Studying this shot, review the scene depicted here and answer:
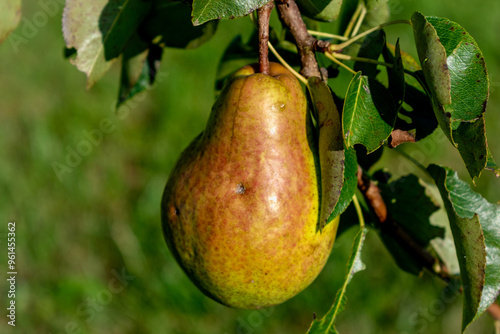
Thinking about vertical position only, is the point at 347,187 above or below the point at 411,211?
above

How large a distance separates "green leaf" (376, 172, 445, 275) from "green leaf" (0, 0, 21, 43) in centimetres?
80

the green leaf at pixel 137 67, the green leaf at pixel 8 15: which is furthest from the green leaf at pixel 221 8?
the green leaf at pixel 137 67

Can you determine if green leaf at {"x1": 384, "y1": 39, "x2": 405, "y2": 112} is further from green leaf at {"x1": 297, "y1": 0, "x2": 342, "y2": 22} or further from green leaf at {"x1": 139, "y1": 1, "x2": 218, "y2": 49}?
green leaf at {"x1": 139, "y1": 1, "x2": 218, "y2": 49}

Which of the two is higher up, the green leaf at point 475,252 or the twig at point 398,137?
the twig at point 398,137

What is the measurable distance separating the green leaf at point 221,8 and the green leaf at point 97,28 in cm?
32

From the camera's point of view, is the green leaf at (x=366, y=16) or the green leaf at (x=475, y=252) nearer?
the green leaf at (x=475, y=252)

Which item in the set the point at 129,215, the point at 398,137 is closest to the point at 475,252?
the point at 398,137

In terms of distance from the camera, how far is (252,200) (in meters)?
0.92

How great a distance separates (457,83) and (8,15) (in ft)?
2.52

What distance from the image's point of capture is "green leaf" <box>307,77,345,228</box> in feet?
2.86

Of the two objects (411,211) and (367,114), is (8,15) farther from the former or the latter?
(411,211)

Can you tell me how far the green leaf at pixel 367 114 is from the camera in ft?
2.80

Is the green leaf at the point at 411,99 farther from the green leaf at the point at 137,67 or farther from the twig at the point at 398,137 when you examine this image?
the green leaf at the point at 137,67

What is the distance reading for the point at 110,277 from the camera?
2.56 m
